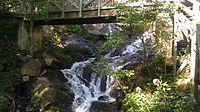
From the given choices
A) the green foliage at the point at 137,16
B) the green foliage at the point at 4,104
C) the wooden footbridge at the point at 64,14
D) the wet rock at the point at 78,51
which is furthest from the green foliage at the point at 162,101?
the wet rock at the point at 78,51

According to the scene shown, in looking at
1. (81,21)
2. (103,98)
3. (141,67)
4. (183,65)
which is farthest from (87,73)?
(183,65)

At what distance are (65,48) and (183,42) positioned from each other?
6.80 meters

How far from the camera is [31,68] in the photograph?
1520cm

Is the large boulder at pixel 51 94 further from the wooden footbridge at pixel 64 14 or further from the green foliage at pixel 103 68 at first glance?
the wooden footbridge at pixel 64 14

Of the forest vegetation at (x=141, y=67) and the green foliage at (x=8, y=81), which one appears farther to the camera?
the green foliage at (x=8, y=81)

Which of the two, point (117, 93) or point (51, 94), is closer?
point (117, 93)

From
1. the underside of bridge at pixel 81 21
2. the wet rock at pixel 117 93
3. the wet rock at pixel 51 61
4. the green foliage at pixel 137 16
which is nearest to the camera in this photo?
the green foliage at pixel 137 16

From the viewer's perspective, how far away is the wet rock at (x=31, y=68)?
49.5 ft

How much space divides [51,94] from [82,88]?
Answer: 173cm

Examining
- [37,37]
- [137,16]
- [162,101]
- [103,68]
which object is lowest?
[162,101]

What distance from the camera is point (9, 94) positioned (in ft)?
45.9

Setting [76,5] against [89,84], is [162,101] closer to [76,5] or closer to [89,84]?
[89,84]

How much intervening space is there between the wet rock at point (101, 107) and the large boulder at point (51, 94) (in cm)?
82

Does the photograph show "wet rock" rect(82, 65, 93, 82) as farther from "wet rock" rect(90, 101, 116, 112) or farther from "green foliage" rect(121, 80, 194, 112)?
"green foliage" rect(121, 80, 194, 112)
